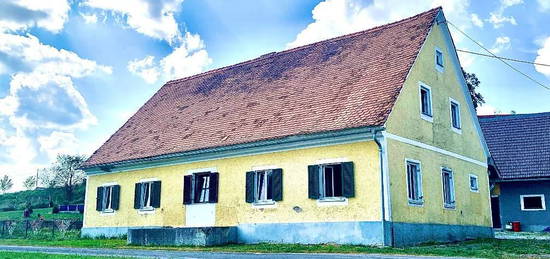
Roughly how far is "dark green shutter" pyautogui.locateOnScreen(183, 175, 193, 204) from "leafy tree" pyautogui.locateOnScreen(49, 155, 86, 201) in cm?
3710

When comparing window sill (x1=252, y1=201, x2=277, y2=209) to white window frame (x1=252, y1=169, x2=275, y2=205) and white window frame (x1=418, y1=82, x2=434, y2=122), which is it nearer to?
white window frame (x1=252, y1=169, x2=275, y2=205)

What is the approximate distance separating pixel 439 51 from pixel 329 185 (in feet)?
24.1

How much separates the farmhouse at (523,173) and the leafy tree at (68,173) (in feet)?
132

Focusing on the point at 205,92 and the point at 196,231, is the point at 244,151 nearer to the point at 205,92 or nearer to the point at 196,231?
the point at 196,231

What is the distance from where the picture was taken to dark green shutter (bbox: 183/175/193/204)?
19000mm

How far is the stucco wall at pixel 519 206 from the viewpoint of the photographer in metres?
25.8

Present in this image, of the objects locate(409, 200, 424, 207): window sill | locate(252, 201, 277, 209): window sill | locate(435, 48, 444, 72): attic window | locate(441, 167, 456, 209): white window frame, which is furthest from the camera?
locate(435, 48, 444, 72): attic window

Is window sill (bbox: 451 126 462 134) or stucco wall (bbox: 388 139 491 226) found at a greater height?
window sill (bbox: 451 126 462 134)

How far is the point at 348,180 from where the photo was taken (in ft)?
49.5

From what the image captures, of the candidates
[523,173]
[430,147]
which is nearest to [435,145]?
[430,147]

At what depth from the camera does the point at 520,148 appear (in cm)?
2817

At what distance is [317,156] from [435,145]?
4.74 meters

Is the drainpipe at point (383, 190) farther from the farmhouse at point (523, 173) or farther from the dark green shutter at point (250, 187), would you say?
the farmhouse at point (523, 173)

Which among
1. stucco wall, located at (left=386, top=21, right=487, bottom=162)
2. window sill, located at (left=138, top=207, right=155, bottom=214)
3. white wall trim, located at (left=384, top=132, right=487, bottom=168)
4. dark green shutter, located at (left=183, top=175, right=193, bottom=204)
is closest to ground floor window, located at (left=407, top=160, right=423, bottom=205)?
white wall trim, located at (left=384, top=132, right=487, bottom=168)
